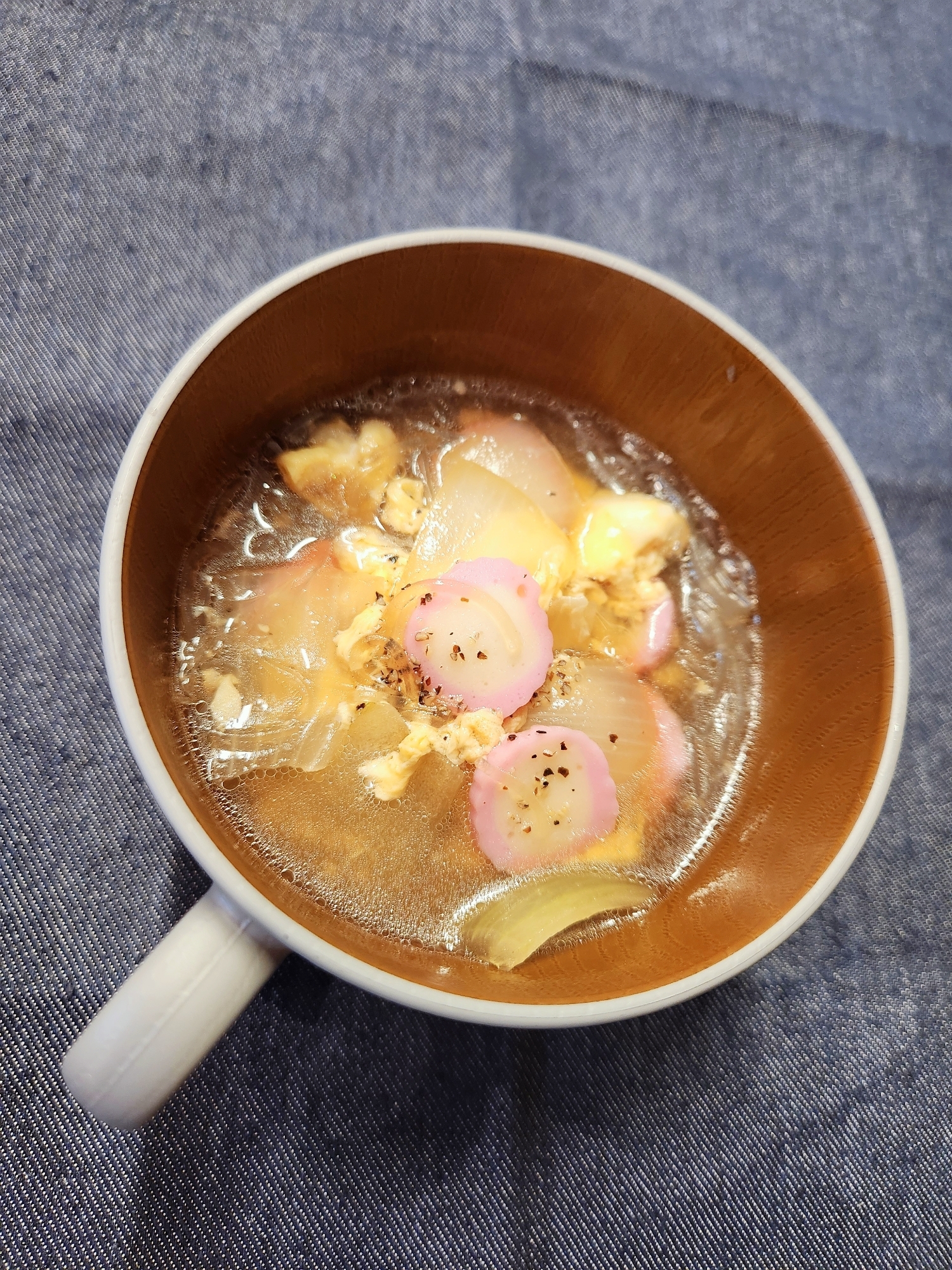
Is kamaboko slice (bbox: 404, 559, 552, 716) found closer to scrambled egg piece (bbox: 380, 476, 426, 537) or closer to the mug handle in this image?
scrambled egg piece (bbox: 380, 476, 426, 537)

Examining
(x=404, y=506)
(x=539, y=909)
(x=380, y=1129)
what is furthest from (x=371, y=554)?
(x=380, y=1129)

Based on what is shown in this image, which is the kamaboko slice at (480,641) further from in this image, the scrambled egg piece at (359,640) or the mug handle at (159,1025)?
the mug handle at (159,1025)

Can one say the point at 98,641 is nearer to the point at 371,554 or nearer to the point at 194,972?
the point at 371,554

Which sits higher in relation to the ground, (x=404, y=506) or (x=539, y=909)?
(x=404, y=506)

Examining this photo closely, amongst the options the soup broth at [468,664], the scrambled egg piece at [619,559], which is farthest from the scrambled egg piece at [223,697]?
the scrambled egg piece at [619,559]

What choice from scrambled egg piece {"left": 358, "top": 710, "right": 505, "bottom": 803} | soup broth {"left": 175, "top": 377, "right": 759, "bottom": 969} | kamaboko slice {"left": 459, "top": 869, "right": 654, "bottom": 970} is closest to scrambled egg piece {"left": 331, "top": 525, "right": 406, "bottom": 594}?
soup broth {"left": 175, "top": 377, "right": 759, "bottom": 969}
